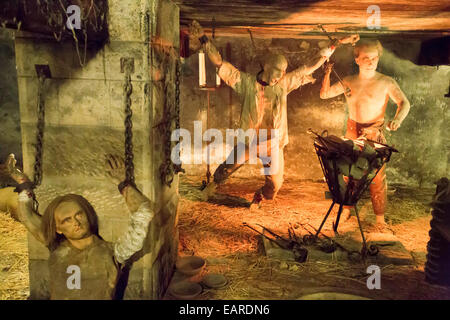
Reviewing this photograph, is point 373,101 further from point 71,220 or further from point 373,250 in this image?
point 71,220

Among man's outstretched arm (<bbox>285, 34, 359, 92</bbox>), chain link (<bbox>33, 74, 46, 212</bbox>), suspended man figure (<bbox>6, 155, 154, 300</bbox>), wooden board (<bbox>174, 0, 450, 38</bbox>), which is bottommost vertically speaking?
suspended man figure (<bbox>6, 155, 154, 300</bbox>)

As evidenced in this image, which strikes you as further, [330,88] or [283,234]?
[330,88]

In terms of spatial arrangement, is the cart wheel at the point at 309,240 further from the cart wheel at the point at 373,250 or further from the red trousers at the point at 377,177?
the red trousers at the point at 377,177

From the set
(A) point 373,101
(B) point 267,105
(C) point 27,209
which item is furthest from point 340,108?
(C) point 27,209

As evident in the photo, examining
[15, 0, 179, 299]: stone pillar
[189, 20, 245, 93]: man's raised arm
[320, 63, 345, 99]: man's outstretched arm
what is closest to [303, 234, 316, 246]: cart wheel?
[15, 0, 179, 299]: stone pillar

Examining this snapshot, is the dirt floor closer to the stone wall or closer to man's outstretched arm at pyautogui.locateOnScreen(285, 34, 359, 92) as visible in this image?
the stone wall

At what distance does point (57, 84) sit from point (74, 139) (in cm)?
55

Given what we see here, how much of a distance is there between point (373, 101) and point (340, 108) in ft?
9.66

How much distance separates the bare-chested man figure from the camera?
6504mm

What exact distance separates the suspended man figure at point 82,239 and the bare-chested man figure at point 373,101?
454cm

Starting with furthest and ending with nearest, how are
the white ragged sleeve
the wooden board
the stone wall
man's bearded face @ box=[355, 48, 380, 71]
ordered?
the stone wall, man's bearded face @ box=[355, 48, 380, 71], the wooden board, the white ragged sleeve

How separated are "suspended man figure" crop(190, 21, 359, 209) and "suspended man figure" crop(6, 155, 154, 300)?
12.3 feet

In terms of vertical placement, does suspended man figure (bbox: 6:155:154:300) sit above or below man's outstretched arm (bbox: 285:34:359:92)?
below

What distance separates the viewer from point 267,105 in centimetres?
729
